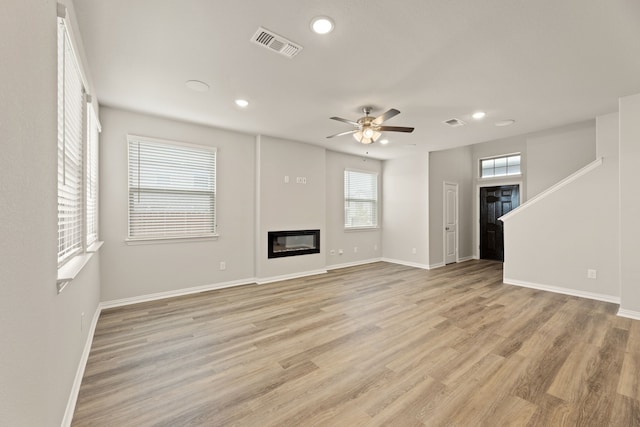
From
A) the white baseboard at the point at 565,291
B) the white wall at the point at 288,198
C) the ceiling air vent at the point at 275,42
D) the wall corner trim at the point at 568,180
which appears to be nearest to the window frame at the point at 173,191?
the white wall at the point at 288,198

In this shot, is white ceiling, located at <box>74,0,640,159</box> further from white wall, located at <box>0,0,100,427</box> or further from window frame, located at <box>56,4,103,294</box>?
white wall, located at <box>0,0,100,427</box>

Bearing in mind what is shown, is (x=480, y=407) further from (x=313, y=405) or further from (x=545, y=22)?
(x=545, y=22)

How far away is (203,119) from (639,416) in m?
5.35

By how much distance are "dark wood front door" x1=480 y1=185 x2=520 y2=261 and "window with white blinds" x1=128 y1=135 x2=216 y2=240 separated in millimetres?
7038

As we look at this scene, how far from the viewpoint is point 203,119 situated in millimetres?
4168

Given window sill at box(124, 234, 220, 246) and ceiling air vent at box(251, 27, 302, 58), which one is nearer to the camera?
ceiling air vent at box(251, 27, 302, 58)

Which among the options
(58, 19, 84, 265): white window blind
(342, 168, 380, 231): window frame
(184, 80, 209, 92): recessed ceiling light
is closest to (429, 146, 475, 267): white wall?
(342, 168, 380, 231): window frame

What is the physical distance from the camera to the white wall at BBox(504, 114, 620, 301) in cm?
400

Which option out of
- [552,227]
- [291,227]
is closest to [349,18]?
[291,227]

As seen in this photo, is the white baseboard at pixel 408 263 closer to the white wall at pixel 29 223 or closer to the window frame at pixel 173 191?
the window frame at pixel 173 191

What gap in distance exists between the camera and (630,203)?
133 inches

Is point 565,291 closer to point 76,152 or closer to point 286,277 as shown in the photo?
point 286,277

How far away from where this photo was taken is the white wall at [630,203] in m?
3.35

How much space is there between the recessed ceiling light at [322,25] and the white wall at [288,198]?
10.1 ft
